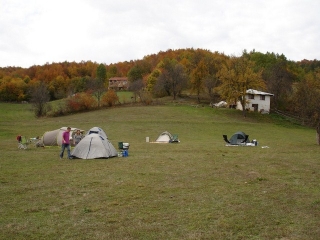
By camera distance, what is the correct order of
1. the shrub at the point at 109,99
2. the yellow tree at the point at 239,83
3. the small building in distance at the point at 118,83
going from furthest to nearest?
the small building in distance at the point at 118,83
the shrub at the point at 109,99
the yellow tree at the point at 239,83

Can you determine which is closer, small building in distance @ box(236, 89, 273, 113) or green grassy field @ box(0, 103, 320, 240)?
green grassy field @ box(0, 103, 320, 240)

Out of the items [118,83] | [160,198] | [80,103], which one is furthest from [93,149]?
[118,83]

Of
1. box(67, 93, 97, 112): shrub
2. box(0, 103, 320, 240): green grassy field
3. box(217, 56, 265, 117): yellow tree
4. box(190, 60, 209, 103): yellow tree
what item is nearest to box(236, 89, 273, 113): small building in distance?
box(217, 56, 265, 117): yellow tree

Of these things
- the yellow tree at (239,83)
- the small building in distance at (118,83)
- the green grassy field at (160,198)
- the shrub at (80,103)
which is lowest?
the green grassy field at (160,198)

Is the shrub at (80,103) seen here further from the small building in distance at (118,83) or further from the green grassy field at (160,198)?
the small building in distance at (118,83)

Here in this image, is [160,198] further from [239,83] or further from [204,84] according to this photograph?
[204,84]

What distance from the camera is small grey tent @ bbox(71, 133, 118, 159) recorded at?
19734 millimetres

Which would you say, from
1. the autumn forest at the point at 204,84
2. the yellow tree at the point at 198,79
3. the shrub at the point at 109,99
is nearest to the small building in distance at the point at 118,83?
the autumn forest at the point at 204,84

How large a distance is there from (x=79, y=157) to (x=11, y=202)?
365 inches

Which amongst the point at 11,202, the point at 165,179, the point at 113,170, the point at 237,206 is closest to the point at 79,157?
the point at 113,170

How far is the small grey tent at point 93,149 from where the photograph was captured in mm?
19734

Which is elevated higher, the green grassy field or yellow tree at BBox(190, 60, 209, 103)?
yellow tree at BBox(190, 60, 209, 103)

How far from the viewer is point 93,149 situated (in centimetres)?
1986

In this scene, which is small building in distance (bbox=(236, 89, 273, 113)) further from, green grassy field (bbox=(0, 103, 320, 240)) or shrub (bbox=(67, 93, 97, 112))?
green grassy field (bbox=(0, 103, 320, 240))
